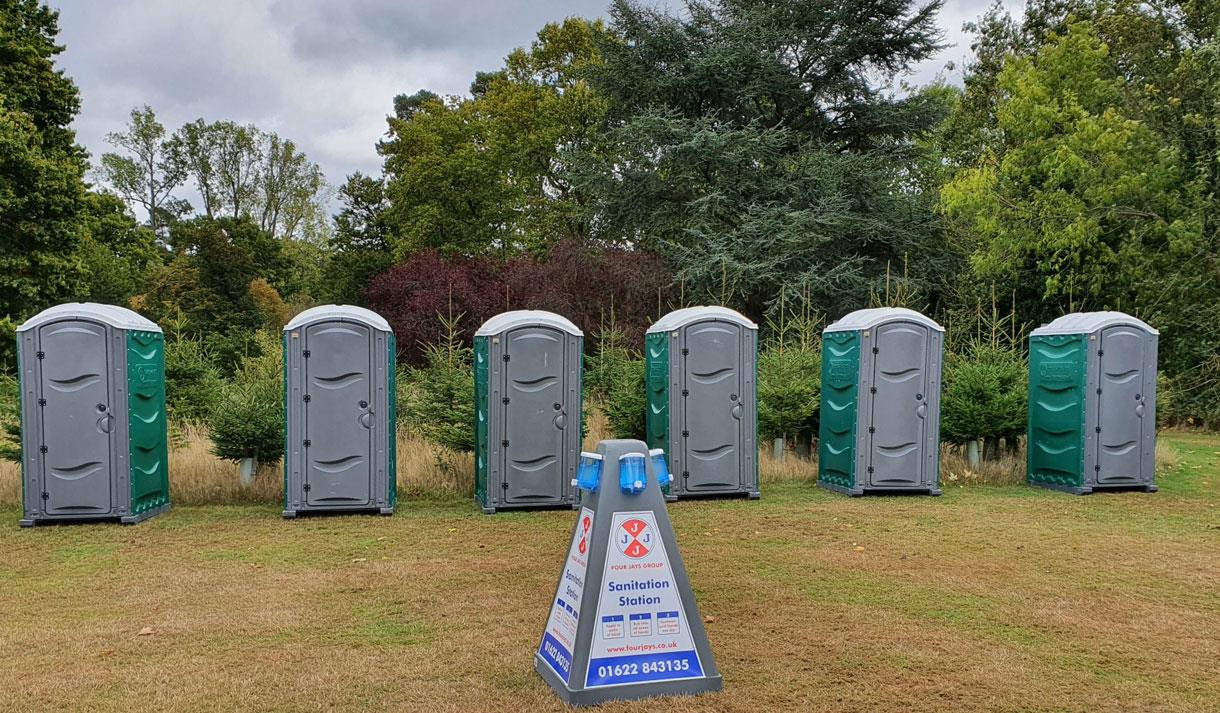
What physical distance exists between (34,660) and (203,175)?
36829 millimetres

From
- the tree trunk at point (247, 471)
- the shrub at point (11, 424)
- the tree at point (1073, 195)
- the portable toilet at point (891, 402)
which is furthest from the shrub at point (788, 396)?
the tree at point (1073, 195)

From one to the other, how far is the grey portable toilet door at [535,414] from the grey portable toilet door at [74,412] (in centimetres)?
294

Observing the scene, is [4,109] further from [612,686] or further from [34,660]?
[612,686]

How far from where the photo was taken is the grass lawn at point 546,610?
3520 mm

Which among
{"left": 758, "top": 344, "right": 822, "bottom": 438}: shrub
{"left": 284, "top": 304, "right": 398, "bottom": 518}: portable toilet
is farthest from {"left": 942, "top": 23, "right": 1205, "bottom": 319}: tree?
{"left": 284, "top": 304, "right": 398, "bottom": 518}: portable toilet

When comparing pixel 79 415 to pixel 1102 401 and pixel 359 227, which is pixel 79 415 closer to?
pixel 1102 401

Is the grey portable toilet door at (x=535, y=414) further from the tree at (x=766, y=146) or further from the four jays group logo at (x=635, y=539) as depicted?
the tree at (x=766, y=146)

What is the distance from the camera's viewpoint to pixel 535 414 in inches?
291

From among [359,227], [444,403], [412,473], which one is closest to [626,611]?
[412,473]

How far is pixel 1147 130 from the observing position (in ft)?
63.6

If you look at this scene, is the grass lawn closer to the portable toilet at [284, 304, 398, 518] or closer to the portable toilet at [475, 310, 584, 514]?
the portable toilet at [284, 304, 398, 518]

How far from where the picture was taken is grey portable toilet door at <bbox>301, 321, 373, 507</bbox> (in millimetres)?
6992

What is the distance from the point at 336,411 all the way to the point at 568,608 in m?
4.10

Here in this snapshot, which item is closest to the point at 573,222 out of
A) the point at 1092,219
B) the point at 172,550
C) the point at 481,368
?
the point at 1092,219
